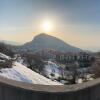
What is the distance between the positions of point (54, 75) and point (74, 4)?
1.47 feet

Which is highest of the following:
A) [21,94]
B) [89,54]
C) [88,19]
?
[88,19]

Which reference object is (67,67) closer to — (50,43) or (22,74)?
(50,43)

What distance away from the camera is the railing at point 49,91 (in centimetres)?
285

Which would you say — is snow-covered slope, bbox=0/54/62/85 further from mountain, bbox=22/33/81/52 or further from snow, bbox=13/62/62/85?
mountain, bbox=22/33/81/52

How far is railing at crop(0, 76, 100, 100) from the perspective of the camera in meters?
2.85

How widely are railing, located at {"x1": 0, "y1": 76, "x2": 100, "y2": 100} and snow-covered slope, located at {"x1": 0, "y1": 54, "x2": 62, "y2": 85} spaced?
0.08 ft

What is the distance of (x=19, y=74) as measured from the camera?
115 inches

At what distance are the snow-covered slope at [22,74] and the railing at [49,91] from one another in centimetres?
3

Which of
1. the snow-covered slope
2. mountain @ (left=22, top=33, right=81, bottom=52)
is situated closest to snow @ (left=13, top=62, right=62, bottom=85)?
the snow-covered slope

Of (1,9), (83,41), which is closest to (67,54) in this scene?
(83,41)

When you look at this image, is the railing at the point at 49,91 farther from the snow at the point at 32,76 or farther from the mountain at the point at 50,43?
the mountain at the point at 50,43

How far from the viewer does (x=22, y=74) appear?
2904mm

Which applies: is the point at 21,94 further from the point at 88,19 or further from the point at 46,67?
the point at 88,19

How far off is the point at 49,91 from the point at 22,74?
204mm
